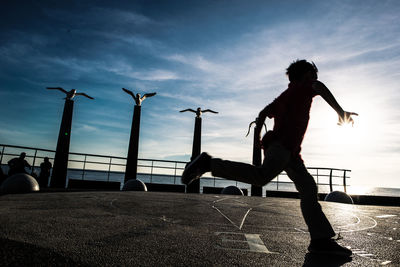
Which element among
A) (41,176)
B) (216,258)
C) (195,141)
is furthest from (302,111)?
(195,141)

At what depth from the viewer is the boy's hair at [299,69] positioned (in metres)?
2.82

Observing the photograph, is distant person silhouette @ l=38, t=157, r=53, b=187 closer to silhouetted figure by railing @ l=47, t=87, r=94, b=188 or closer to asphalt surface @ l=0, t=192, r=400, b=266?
silhouetted figure by railing @ l=47, t=87, r=94, b=188

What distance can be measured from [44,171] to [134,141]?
4925 millimetres

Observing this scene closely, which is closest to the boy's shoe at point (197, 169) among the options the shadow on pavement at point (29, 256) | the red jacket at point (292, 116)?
the red jacket at point (292, 116)

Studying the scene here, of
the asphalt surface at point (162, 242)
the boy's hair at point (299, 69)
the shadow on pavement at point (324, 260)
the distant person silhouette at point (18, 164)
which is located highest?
the boy's hair at point (299, 69)

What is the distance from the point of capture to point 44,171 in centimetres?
1311

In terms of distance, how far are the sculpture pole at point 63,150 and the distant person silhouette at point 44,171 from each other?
0.64 meters

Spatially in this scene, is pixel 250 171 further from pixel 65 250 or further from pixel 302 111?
pixel 65 250

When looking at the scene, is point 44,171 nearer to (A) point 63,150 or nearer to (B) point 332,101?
(A) point 63,150

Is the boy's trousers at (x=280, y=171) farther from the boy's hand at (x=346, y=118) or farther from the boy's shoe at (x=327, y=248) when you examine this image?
the boy's hand at (x=346, y=118)

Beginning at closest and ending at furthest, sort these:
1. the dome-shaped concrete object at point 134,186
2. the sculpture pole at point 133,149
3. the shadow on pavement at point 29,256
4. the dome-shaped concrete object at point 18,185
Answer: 1. the shadow on pavement at point 29,256
2. the dome-shaped concrete object at point 18,185
3. the dome-shaped concrete object at point 134,186
4. the sculpture pole at point 133,149

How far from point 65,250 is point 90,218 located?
174 centimetres

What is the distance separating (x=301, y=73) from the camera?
2.82 metres

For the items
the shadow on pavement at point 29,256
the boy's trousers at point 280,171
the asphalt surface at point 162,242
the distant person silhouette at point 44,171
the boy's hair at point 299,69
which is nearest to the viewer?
Result: the shadow on pavement at point 29,256
